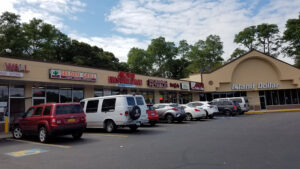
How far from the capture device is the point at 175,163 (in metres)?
5.86

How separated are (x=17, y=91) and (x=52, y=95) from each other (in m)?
2.53

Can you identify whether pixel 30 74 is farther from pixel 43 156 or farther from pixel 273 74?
pixel 273 74

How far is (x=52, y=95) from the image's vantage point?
17375 mm

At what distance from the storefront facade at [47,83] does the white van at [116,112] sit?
423cm

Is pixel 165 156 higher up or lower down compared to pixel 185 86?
lower down

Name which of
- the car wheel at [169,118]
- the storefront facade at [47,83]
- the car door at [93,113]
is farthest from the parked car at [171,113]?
the car door at [93,113]

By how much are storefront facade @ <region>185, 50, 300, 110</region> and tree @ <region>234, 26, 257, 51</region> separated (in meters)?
20.2

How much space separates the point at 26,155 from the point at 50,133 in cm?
196

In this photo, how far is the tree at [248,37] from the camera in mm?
55438

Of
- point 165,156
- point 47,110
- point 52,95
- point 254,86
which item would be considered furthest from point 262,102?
point 47,110

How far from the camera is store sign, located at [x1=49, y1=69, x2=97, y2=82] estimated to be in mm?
15775

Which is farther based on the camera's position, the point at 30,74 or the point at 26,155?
the point at 30,74

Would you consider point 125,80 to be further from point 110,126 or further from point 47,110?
point 47,110

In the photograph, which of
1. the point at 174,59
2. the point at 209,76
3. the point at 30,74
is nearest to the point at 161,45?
the point at 174,59
